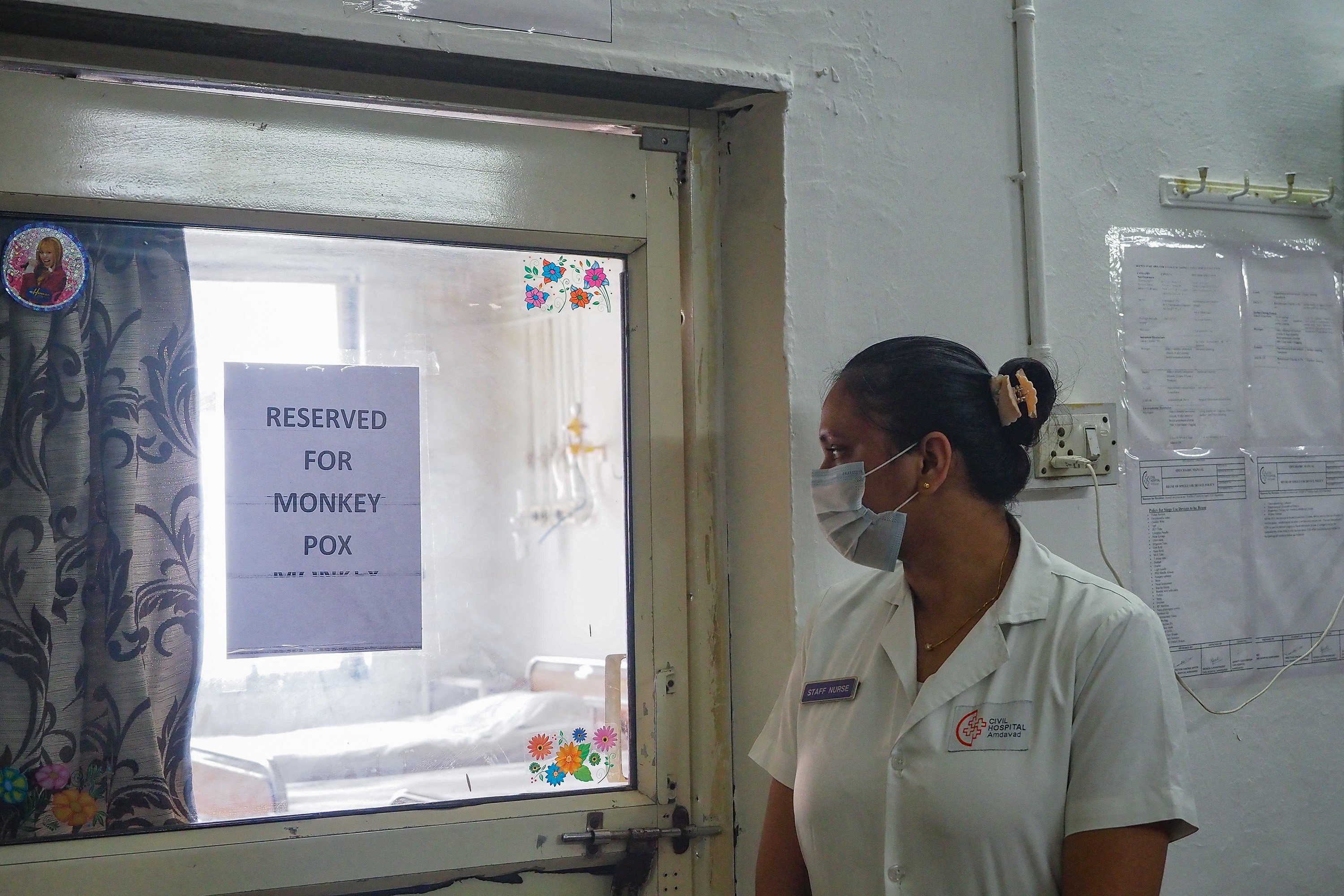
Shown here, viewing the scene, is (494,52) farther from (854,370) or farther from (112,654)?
(112,654)

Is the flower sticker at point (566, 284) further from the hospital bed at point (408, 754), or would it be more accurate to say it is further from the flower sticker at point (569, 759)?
the flower sticker at point (569, 759)

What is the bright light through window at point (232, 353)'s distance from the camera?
4.69ft

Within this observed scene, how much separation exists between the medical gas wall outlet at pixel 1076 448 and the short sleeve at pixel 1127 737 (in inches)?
20.2

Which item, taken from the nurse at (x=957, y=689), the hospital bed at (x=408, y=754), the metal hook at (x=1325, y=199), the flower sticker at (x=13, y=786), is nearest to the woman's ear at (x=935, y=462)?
the nurse at (x=957, y=689)

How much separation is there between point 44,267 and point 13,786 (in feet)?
2.27

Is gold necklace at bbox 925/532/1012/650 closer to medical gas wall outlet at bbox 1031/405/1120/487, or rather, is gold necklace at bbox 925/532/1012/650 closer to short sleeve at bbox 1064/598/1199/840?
short sleeve at bbox 1064/598/1199/840

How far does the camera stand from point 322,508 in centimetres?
147

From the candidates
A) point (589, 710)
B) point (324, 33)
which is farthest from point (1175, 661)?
point (324, 33)

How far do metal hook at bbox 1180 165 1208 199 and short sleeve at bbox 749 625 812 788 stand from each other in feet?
3.47

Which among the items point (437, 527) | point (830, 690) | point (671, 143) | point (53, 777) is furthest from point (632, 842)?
point (671, 143)

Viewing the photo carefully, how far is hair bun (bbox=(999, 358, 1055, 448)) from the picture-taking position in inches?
51.1

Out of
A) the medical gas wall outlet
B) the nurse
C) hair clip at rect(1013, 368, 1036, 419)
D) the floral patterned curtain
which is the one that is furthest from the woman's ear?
the floral patterned curtain

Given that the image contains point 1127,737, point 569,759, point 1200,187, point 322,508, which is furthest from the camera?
point 1200,187

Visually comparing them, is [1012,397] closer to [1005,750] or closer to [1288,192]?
[1005,750]
